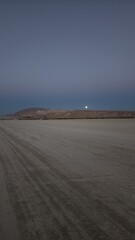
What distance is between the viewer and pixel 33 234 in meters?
3.83

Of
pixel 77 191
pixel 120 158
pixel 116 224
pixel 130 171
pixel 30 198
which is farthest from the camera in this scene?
pixel 120 158

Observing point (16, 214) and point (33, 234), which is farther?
point (16, 214)

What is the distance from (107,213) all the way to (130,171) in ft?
12.0

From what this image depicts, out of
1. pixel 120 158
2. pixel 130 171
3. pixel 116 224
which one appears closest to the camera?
pixel 116 224

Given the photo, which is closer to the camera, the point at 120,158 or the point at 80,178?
the point at 80,178

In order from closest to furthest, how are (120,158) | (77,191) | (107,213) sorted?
(107,213)
(77,191)
(120,158)

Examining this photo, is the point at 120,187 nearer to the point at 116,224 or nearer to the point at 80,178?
the point at 80,178

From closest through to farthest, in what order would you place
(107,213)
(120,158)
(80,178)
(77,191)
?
(107,213) < (77,191) < (80,178) < (120,158)

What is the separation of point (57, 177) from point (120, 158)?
3.77m

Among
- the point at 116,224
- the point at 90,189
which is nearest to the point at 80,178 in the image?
the point at 90,189

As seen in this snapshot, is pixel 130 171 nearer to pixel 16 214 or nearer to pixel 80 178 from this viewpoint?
pixel 80 178

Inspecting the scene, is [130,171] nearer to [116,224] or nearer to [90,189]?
[90,189]

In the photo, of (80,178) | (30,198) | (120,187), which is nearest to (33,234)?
(30,198)

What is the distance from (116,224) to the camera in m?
4.09
